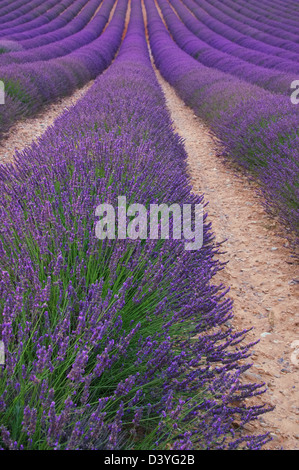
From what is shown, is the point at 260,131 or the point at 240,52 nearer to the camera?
the point at 260,131

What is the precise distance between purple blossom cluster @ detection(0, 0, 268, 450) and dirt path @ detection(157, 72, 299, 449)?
0.46ft

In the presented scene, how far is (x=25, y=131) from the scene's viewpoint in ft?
A: 20.2

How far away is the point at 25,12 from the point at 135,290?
2325 cm

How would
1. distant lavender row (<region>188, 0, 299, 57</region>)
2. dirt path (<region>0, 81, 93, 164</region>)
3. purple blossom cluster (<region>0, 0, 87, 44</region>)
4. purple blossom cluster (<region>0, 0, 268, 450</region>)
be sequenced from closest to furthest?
purple blossom cluster (<region>0, 0, 268, 450</region>) < dirt path (<region>0, 81, 93, 164</region>) < distant lavender row (<region>188, 0, 299, 57</region>) < purple blossom cluster (<region>0, 0, 87, 44</region>)

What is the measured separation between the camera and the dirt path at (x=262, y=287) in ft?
5.77

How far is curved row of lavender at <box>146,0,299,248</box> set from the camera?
10.9 ft

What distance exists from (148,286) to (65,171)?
99cm

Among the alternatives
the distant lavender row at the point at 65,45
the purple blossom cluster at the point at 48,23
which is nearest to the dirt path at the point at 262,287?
the distant lavender row at the point at 65,45

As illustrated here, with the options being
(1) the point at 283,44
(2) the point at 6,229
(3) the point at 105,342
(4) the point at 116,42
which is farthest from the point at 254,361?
(4) the point at 116,42

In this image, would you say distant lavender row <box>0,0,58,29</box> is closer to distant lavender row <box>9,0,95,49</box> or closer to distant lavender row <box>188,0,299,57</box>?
distant lavender row <box>9,0,95,49</box>

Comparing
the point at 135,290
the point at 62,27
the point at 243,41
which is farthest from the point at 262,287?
the point at 62,27

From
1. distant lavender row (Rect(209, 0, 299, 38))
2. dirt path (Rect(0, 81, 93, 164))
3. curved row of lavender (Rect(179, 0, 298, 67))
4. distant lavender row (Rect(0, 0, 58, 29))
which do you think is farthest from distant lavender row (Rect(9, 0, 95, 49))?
distant lavender row (Rect(209, 0, 299, 38))

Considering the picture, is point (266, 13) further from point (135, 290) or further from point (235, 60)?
point (135, 290)

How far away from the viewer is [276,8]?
72.4 feet
